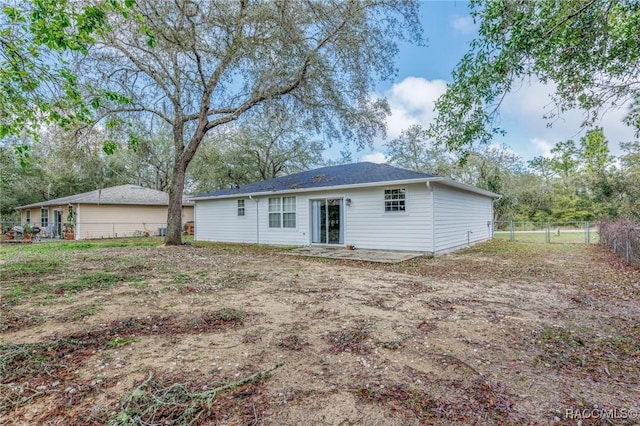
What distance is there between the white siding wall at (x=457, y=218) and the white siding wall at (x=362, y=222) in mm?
514

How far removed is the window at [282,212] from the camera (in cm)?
1287

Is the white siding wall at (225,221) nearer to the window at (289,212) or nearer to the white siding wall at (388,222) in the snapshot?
the window at (289,212)

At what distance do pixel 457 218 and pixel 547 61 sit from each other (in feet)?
25.4

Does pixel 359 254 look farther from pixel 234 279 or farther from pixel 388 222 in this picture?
pixel 234 279

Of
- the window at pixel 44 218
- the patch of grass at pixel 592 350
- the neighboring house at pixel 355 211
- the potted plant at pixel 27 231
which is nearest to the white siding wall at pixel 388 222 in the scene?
the neighboring house at pixel 355 211

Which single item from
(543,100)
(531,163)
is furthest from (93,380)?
(531,163)

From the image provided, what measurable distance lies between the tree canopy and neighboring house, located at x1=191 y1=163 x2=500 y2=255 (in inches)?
165

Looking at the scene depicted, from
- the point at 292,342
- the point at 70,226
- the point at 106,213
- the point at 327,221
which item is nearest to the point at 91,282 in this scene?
the point at 292,342

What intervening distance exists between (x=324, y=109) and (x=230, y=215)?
6.87 meters

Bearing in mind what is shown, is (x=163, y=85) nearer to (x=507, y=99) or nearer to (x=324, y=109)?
(x=324, y=109)

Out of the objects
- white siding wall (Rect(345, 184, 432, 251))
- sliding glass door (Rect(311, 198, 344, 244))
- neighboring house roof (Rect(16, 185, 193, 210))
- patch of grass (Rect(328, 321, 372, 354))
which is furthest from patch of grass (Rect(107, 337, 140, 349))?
neighboring house roof (Rect(16, 185, 193, 210))

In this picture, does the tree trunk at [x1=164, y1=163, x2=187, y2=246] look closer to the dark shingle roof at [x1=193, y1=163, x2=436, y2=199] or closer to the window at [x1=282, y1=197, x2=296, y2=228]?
the dark shingle roof at [x1=193, y1=163, x2=436, y2=199]

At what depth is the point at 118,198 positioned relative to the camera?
64.0 ft

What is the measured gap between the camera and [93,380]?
2441 millimetres
